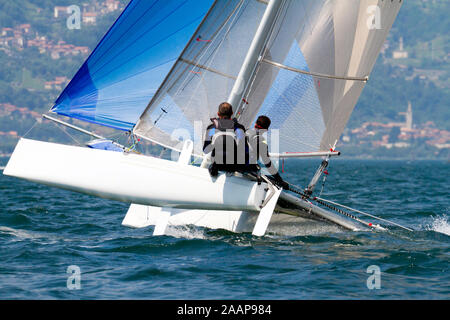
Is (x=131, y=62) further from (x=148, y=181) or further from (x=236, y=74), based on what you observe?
(x=148, y=181)

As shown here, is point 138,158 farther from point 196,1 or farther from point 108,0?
point 108,0

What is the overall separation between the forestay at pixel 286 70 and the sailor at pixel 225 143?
1.12 meters

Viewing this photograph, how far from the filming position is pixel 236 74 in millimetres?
8977

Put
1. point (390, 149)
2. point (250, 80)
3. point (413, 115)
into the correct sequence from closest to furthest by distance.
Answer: point (250, 80), point (390, 149), point (413, 115)

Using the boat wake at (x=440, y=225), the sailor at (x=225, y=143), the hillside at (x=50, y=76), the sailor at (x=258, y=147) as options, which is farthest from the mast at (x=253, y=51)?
the hillside at (x=50, y=76)

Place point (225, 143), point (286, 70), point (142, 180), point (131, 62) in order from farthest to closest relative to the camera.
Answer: point (131, 62)
point (286, 70)
point (142, 180)
point (225, 143)

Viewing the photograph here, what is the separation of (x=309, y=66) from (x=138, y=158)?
2.42m

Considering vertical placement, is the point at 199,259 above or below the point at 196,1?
below

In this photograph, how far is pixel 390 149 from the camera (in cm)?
15375

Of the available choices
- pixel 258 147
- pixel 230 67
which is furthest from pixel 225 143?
pixel 230 67

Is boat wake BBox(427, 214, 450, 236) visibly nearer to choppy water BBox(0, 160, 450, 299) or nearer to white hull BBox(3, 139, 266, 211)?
choppy water BBox(0, 160, 450, 299)

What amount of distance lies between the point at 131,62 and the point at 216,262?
3.04 metres

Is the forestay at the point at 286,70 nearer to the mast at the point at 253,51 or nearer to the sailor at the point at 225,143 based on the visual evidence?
the mast at the point at 253,51
